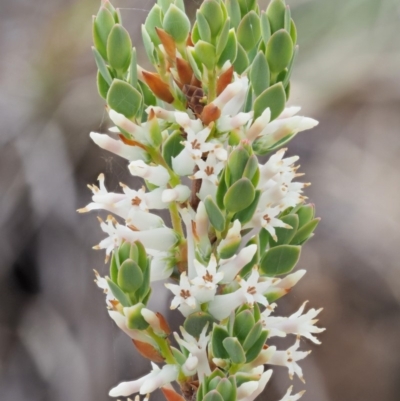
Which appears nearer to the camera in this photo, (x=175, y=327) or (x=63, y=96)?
(x=175, y=327)

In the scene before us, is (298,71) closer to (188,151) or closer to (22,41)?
(22,41)

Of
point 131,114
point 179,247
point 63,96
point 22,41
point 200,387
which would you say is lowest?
point 200,387

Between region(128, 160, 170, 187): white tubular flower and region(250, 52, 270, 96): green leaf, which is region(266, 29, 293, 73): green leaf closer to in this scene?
region(250, 52, 270, 96): green leaf

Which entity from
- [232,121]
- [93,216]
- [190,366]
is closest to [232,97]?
[232,121]

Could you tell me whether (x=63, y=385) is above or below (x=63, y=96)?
below

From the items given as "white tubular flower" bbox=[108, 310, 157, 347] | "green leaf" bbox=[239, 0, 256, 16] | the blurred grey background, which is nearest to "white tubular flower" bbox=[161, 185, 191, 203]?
"white tubular flower" bbox=[108, 310, 157, 347]

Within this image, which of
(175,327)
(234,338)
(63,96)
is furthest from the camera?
(63,96)

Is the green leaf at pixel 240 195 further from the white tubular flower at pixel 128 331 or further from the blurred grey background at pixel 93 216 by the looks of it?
A: the blurred grey background at pixel 93 216

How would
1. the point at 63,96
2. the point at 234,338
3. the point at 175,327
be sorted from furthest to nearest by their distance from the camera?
the point at 63,96 → the point at 175,327 → the point at 234,338

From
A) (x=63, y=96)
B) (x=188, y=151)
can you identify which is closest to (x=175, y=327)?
(x=63, y=96)
